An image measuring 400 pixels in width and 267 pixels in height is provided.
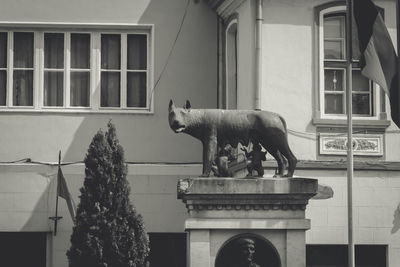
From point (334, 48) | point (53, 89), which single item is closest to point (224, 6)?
point (334, 48)

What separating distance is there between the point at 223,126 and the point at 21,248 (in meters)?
11.8

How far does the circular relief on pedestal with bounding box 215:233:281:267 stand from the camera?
15.2m

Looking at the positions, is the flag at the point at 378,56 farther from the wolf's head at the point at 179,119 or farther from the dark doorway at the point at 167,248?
the dark doorway at the point at 167,248

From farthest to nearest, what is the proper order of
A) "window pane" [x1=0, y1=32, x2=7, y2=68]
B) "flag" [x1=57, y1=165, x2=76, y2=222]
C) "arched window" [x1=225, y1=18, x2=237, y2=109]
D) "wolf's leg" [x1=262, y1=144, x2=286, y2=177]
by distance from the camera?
"window pane" [x1=0, y1=32, x2=7, y2=68] → "arched window" [x1=225, y1=18, x2=237, y2=109] → "flag" [x1=57, y1=165, x2=76, y2=222] → "wolf's leg" [x1=262, y1=144, x2=286, y2=177]

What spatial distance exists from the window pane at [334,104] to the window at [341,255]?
2805mm

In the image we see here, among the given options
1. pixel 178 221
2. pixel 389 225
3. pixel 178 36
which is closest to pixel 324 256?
pixel 389 225

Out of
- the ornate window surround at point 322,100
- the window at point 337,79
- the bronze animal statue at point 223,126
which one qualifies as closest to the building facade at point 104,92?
the ornate window surround at point 322,100

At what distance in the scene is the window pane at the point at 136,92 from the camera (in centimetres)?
2677

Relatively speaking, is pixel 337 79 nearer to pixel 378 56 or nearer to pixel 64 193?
pixel 378 56

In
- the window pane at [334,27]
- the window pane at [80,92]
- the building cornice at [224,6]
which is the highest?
the building cornice at [224,6]

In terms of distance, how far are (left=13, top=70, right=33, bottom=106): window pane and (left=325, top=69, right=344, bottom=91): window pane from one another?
7008mm

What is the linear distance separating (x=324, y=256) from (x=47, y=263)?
253 inches

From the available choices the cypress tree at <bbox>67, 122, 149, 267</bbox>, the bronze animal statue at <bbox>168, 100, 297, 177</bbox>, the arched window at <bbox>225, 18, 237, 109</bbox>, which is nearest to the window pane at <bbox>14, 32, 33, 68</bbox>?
the cypress tree at <bbox>67, 122, 149, 267</bbox>

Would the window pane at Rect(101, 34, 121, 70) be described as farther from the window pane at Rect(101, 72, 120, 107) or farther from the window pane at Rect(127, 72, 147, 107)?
the window pane at Rect(127, 72, 147, 107)
